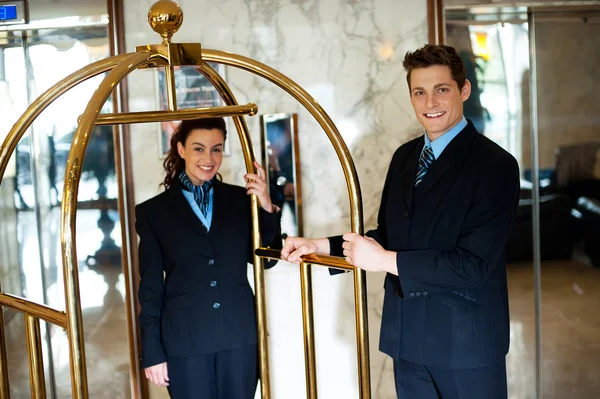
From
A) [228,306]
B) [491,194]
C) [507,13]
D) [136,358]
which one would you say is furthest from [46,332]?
[507,13]

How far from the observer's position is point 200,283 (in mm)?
2559

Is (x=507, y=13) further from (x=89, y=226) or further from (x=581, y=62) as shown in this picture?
(x=89, y=226)

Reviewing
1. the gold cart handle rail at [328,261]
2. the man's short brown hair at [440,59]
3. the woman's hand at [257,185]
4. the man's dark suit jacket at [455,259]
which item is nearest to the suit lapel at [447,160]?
the man's dark suit jacket at [455,259]

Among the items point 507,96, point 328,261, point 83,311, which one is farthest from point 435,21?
point 83,311

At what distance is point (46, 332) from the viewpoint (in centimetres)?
365

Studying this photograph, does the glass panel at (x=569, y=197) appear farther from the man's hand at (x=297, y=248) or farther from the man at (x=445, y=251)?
the man's hand at (x=297, y=248)

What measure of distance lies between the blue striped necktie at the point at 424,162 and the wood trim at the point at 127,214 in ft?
5.10

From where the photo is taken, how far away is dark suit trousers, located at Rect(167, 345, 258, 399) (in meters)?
2.54

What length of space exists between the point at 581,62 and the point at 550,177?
566mm

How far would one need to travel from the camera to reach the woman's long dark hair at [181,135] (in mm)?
2643

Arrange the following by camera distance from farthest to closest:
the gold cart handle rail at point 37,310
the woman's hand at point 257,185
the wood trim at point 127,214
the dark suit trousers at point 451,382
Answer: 1. the wood trim at point 127,214
2. the woman's hand at point 257,185
3. the dark suit trousers at point 451,382
4. the gold cart handle rail at point 37,310

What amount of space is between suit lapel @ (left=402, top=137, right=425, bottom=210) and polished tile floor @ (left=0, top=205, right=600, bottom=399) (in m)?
1.30

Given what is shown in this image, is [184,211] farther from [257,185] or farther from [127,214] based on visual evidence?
[127,214]

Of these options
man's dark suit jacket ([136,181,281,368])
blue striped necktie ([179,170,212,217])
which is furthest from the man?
blue striped necktie ([179,170,212,217])
